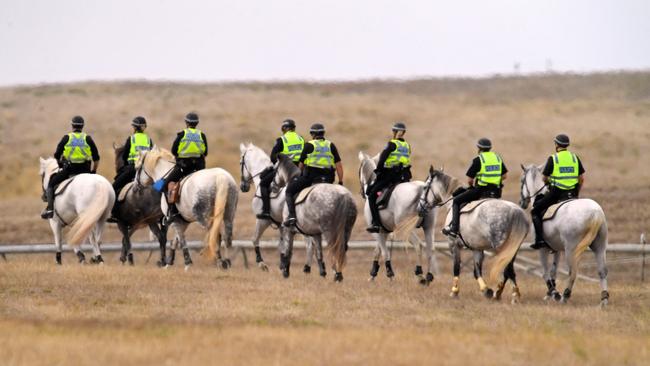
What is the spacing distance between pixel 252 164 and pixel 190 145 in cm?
161

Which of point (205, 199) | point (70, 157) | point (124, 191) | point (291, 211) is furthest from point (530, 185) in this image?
point (70, 157)

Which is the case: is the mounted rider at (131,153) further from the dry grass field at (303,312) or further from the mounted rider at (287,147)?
the mounted rider at (287,147)

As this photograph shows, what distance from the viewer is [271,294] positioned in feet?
67.9

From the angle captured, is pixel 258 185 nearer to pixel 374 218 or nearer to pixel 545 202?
pixel 374 218

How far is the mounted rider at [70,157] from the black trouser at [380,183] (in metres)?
5.28

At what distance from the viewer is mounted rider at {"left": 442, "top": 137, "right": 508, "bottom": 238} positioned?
21609mm

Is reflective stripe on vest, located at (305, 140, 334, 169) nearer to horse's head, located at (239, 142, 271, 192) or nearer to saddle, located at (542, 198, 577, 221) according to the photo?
horse's head, located at (239, 142, 271, 192)

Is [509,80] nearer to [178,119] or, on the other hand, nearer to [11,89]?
[178,119]

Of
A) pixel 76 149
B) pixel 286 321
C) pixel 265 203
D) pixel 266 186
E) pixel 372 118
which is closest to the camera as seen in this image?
pixel 286 321

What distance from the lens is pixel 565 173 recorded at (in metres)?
21.5

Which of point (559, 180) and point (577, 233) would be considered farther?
point (559, 180)

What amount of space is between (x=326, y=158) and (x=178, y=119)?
Result: 4176 cm

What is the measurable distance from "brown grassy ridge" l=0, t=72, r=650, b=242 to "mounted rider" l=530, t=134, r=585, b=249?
20.9 metres

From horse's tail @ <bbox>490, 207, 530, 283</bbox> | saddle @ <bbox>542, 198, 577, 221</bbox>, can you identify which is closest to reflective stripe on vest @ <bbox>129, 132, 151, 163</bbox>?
horse's tail @ <bbox>490, 207, 530, 283</bbox>
